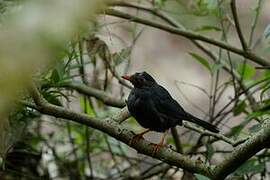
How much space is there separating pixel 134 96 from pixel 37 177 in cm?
134

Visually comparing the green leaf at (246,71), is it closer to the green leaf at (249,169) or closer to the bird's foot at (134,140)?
the green leaf at (249,169)

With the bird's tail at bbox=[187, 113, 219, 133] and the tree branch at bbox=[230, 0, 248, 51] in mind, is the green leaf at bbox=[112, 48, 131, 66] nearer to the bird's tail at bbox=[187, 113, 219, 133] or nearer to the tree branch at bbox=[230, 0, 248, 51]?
the bird's tail at bbox=[187, 113, 219, 133]

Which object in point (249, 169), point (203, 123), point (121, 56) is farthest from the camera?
point (121, 56)

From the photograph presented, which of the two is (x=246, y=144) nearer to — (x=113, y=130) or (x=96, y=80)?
(x=113, y=130)

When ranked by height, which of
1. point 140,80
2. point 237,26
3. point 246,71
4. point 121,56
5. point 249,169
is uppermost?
point 237,26

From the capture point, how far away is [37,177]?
3.99 metres

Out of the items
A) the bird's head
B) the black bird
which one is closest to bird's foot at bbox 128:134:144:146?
the black bird

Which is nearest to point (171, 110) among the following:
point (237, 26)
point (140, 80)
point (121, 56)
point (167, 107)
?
point (167, 107)

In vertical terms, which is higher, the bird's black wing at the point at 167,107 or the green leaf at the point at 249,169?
the bird's black wing at the point at 167,107

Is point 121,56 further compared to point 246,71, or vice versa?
point 246,71

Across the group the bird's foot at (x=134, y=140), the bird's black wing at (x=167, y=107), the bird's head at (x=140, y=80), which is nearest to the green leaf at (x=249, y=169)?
the bird's black wing at (x=167, y=107)

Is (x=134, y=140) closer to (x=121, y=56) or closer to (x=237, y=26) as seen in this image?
(x=121, y=56)

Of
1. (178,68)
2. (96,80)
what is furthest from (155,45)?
(96,80)

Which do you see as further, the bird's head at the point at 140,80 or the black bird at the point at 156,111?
the bird's head at the point at 140,80
